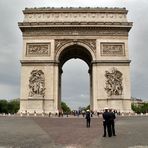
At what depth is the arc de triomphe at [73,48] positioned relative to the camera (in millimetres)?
44719

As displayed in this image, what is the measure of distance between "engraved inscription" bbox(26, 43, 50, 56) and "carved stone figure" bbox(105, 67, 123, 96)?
26.8ft

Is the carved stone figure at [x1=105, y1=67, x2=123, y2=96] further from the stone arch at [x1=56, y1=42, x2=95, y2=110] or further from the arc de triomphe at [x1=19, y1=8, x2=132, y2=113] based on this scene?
the stone arch at [x1=56, y1=42, x2=95, y2=110]

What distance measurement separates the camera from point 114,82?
45.0 metres

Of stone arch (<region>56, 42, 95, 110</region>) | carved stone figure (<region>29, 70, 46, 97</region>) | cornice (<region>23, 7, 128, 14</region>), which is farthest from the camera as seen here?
cornice (<region>23, 7, 128, 14</region>)

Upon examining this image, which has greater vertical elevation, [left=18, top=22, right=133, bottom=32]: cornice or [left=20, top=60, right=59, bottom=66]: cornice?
[left=18, top=22, right=133, bottom=32]: cornice

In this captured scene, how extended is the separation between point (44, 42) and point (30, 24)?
9.62 feet

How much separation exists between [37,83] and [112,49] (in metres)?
10.4

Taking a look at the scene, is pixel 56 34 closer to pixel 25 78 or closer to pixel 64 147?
pixel 25 78

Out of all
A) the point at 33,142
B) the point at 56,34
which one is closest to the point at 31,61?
the point at 56,34

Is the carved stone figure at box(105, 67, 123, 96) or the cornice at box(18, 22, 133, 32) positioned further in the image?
the cornice at box(18, 22, 133, 32)

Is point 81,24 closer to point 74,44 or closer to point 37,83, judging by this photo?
point 74,44

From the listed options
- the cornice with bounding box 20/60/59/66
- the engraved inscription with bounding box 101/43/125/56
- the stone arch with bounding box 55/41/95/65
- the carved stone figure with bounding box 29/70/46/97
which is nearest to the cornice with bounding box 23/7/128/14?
the stone arch with bounding box 55/41/95/65

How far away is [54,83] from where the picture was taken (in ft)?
149

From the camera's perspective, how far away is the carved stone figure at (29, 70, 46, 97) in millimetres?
44750
